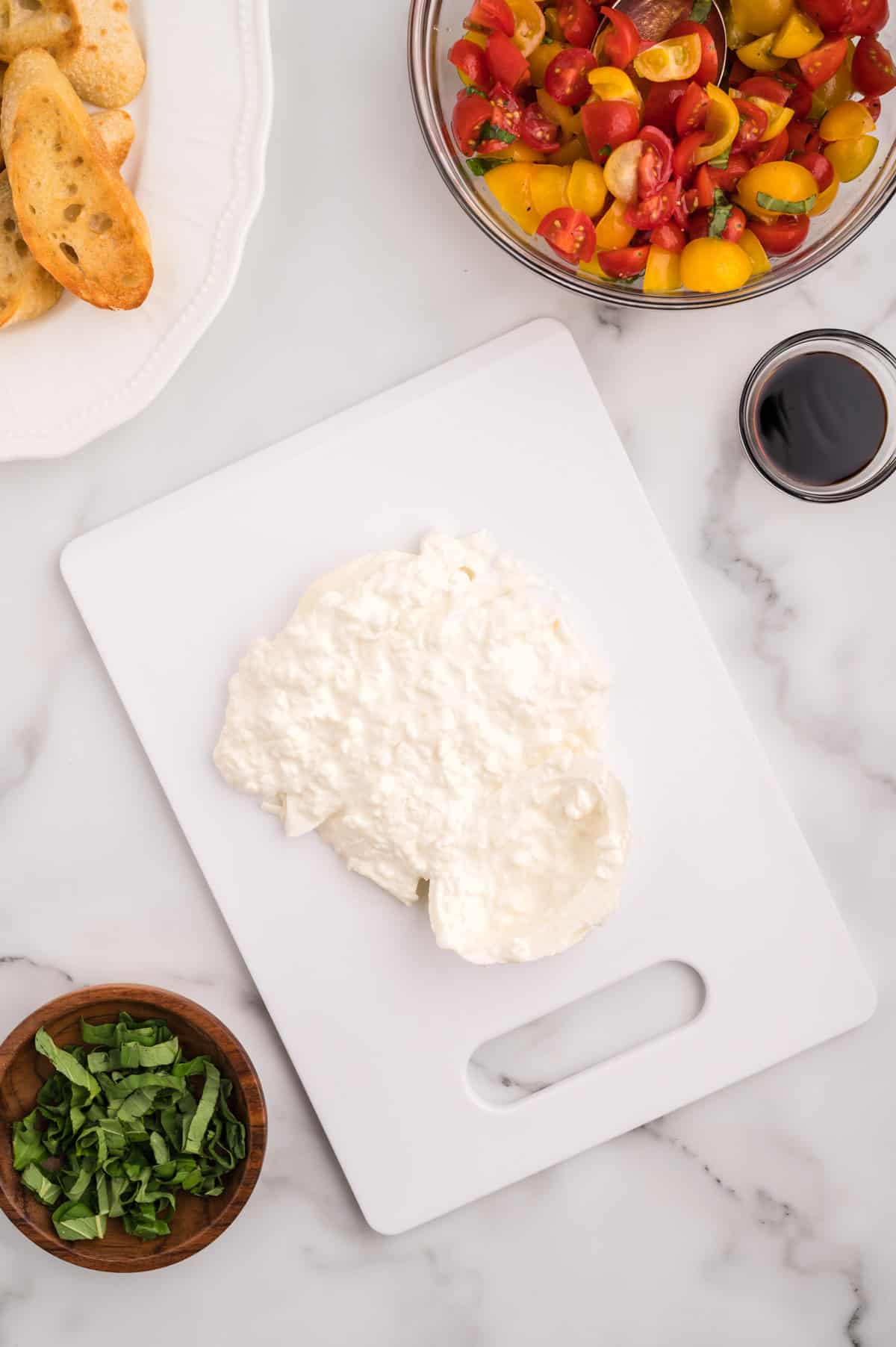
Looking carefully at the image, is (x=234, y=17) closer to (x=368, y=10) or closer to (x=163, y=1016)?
(x=368, y=10)

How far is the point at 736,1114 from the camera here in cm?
135

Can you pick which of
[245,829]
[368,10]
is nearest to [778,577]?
[245,829]

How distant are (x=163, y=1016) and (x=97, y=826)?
26cm

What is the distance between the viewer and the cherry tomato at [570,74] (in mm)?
1033

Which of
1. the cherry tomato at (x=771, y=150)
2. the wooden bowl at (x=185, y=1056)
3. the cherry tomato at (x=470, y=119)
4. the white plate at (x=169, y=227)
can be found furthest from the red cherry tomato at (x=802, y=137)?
the wooden bowl at (x=185, y=1056)

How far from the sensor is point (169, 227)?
1173 millimetres

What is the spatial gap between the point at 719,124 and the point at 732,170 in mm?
49

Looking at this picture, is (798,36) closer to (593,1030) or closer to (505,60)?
(505,60)

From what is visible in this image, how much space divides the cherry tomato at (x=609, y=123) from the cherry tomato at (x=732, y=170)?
0.09 metres

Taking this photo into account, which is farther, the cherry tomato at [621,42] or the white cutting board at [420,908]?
the white cutting board at [420,908]

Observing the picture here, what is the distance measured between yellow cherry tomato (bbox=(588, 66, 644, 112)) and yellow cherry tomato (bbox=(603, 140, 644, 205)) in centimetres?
4

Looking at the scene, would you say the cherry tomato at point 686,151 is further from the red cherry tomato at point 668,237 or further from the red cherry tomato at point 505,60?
the red cherry tomato at point 505,60

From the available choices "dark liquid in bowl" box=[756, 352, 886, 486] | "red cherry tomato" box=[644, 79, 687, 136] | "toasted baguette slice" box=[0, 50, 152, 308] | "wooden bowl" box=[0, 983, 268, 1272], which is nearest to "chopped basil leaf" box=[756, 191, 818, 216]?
"red cherry tomato" box=[644, 79, 687, 136]

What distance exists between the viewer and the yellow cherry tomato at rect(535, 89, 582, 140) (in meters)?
1.08
